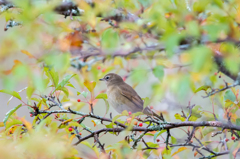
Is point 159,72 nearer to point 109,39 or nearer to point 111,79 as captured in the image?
point 109,39

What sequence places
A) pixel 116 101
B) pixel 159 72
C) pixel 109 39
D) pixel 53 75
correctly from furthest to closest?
pixel 116 101, pixel 53 75, pixel 109 39, pixel 159 72

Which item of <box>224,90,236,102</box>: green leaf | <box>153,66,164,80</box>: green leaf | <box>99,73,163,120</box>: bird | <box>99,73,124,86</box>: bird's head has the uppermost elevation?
<box>99,73,124,86</box>: bird's head

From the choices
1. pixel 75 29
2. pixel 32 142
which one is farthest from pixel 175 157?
pixel 75 29

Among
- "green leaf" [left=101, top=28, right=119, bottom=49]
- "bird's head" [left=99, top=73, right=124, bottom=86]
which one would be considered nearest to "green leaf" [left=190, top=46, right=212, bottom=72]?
"green leaf" [left=101, top=28, right=119, bottom=49]

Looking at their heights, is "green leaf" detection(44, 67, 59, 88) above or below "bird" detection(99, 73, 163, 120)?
below

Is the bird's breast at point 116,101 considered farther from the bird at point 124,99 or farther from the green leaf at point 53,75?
the green leaf at point 53,75

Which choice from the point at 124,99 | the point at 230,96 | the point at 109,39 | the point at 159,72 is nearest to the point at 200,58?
the point at 159,72

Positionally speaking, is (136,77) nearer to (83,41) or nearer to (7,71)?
(7,71)

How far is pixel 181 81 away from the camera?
4.86 feet

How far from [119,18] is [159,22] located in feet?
3.98

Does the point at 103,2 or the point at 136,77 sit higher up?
the point at 103,2


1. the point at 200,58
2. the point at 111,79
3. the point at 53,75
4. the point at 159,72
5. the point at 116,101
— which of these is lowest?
the point at 200,58

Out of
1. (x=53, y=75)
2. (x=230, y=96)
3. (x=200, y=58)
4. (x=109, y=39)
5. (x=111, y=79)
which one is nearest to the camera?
(x=200, y=58)

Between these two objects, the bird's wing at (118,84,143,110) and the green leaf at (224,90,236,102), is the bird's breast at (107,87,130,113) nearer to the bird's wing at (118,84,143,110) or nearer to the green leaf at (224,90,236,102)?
the bird's wing at (118,84,143,110)
